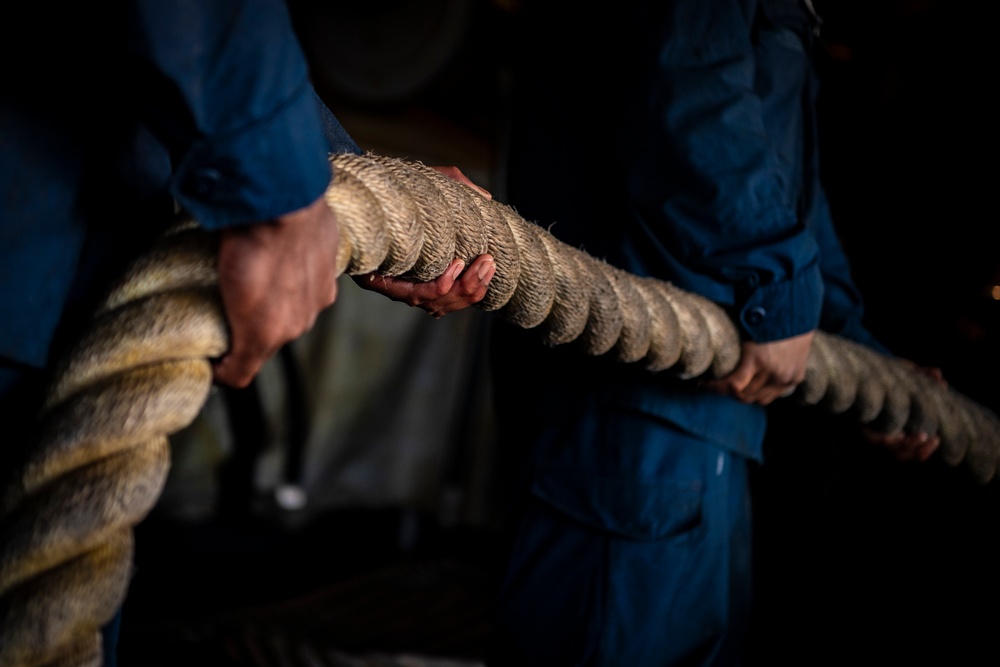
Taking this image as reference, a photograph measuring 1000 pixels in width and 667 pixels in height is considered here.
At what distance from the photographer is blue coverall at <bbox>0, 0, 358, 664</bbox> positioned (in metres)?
0.40

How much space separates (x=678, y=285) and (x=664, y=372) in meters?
0.13

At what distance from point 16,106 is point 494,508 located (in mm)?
2444

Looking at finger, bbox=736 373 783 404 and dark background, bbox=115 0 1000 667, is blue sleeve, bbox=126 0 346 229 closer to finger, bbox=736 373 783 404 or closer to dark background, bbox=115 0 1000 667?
finger, bbox=736 373 783 404

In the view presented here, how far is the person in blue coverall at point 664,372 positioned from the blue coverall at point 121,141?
1.88 ft

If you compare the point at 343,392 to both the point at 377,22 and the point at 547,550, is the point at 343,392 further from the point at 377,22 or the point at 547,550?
the point at 547,550

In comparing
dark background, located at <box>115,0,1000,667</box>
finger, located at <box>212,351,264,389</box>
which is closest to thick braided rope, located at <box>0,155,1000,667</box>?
finger, located at <box>212,351,264,389</box>

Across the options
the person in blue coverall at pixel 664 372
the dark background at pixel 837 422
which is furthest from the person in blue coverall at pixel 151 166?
the dark background at pixel 837 422

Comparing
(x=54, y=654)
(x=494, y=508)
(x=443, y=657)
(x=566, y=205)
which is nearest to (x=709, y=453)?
(x=566, y=205)

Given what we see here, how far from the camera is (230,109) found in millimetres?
403

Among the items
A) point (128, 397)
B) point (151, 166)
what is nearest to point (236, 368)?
point (128, 397)

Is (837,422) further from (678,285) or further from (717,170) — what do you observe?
(717,170)

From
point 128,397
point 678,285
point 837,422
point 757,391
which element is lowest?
point 837,422

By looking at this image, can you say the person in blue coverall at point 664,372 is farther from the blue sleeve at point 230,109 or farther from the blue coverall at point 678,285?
the blue sleeve at point 230,109

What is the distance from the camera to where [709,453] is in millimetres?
1060
